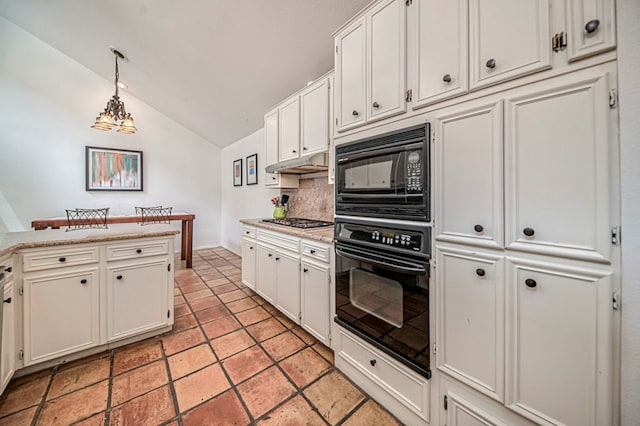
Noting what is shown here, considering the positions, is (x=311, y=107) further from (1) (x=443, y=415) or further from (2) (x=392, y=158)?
(1) (x=443, y=415)

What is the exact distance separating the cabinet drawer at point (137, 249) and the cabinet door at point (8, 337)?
1.65 ft

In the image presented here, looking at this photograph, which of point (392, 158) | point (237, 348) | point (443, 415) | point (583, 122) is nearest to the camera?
point (583, 122)

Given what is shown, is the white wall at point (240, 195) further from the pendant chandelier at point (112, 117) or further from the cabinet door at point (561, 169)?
the cabinet door at point (561, 169)

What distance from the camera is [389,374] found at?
139 cm

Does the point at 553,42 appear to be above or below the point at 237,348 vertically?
above

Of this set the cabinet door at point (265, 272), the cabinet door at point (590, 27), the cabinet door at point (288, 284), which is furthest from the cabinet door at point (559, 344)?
the cabinet door at point (265, 272)

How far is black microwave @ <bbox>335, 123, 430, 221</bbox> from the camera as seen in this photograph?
1203 millimetres

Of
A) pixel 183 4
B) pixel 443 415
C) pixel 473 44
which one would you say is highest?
pixel 183 4

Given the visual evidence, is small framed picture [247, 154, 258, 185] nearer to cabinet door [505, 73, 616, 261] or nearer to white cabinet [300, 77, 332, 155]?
white cabinet [300, 77, 332, 155]

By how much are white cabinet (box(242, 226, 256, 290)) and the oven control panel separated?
2.11 metres

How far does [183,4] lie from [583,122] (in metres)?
3.17

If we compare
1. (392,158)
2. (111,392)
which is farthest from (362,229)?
(111,392)

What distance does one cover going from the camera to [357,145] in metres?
1.55

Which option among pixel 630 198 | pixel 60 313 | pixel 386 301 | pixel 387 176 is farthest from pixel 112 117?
pixel 630 198
